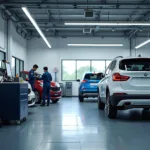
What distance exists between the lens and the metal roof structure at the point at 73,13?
35.8 feet

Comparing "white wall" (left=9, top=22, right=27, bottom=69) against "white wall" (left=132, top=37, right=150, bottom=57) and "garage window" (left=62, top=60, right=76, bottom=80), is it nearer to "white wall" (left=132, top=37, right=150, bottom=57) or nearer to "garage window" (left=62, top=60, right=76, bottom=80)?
"garage window" (left=62, top=60, right=76, bottom=80)

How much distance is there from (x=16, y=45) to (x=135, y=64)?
10.7 metres

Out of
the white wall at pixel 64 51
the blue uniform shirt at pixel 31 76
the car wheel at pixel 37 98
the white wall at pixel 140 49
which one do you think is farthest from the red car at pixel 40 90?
the white wall at pixel 140 49

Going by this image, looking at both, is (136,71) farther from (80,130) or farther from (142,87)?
(80,130)

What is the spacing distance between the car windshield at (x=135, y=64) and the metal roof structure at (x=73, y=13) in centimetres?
479

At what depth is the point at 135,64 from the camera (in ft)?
21.6

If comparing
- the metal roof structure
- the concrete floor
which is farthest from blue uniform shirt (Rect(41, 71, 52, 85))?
the concrete floor

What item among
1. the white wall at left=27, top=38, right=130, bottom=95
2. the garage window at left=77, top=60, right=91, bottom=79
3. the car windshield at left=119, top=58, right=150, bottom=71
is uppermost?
the white wall at left=27, top=38, right=130, bottom=95

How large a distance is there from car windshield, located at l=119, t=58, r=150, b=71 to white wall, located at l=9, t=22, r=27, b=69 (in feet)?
27.9

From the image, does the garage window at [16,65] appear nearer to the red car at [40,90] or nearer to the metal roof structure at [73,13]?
the metal roof structure at [73,13]

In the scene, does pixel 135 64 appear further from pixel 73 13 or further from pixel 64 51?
pixel 64 51

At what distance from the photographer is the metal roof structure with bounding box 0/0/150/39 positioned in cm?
1091

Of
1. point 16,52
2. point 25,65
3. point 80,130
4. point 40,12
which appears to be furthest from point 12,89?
point 25,65

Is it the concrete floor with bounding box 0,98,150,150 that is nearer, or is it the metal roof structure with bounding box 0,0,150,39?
the concrete floor with bounding box 0,98,150,150
